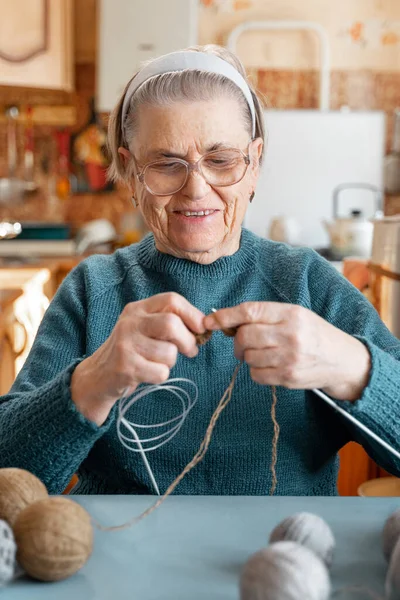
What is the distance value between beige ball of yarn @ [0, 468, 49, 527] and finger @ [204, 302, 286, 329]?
0.25 m

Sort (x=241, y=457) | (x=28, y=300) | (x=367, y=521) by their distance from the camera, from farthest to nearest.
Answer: (x=28, y=300) → (x=241, y=457) → (x=367, y=521)

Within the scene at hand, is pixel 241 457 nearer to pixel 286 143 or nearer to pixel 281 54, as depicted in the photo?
pixel 286 143

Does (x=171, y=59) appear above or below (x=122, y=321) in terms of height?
above

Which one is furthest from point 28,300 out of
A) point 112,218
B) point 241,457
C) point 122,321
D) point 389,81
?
point 389,81

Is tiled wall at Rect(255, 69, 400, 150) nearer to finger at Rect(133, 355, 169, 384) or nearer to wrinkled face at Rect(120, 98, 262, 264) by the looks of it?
wrinkled face at Rect(120, 98, 262, 264)

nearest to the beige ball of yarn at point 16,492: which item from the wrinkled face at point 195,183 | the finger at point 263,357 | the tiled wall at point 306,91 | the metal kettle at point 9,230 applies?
the finger at point 263,357

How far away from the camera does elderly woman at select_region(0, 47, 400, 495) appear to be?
103 cm

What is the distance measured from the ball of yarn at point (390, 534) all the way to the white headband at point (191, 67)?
0.70 m

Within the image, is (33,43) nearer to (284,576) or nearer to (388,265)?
(388,265)

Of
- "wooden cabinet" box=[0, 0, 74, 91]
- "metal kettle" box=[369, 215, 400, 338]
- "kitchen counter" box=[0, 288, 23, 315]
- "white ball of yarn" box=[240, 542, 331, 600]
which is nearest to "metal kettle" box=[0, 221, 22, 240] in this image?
"wooden cabinet" box=[0, 0, 74, 91]

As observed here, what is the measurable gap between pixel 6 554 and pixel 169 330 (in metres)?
0.29

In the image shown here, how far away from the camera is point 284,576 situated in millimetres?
639

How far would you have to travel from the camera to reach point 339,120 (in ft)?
12.7

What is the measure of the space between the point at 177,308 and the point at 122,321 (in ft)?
0.23
